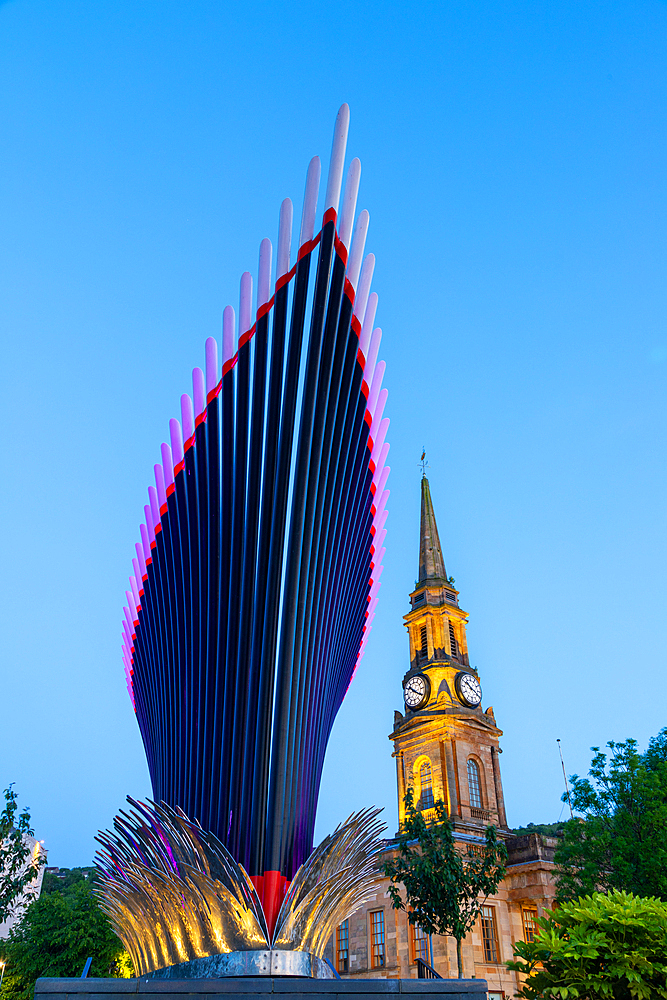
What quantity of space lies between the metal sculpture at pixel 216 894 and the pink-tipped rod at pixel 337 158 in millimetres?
8919

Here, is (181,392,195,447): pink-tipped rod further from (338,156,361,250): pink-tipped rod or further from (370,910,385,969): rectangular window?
(370,910,385,969): rectangular window

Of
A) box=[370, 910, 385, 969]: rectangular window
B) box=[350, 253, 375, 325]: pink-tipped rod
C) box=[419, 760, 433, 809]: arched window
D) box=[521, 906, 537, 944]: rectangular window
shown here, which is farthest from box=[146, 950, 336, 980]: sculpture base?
box=[419, 760, 433, 809]: arched window

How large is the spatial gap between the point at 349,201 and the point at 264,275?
1.72 m

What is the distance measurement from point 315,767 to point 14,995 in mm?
35038

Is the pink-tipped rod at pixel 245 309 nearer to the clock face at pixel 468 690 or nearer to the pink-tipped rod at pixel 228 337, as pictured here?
the pink-tipped rod at pixel 228 337

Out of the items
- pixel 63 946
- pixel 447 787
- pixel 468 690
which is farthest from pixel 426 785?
pixel 63 946

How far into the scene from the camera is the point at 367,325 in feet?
44.9

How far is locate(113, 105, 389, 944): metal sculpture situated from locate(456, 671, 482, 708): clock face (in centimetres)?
3470

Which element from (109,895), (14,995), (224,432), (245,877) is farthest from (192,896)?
(14,995)

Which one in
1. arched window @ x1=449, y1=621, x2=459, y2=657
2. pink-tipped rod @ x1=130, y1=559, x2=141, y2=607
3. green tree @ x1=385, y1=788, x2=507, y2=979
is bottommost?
green tree @ x1=385, y1=788, x2=507, y2=979

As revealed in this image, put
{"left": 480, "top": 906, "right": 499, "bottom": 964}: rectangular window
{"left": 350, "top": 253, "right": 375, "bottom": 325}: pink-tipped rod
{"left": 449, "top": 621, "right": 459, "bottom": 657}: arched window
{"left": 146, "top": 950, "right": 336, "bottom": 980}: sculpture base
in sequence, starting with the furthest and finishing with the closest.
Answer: {"left": 449, "top": 621, "right": 459, "bottom": 657}: arched window → {"left": 480, "top": 906, "right": 499, "bottom": 964}: rectangular window → {"left": 350, "top": 253, "right": 375, "bottom": 325}: pink-tipped rod → {"left": 146, "top": 950, "right": 336, "bottom": 980}: sculpture base

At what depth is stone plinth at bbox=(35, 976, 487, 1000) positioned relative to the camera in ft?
30.7

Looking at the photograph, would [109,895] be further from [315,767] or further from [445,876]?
Result: [445,876]

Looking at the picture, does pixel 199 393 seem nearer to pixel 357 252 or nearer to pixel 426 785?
pixel 357 252
